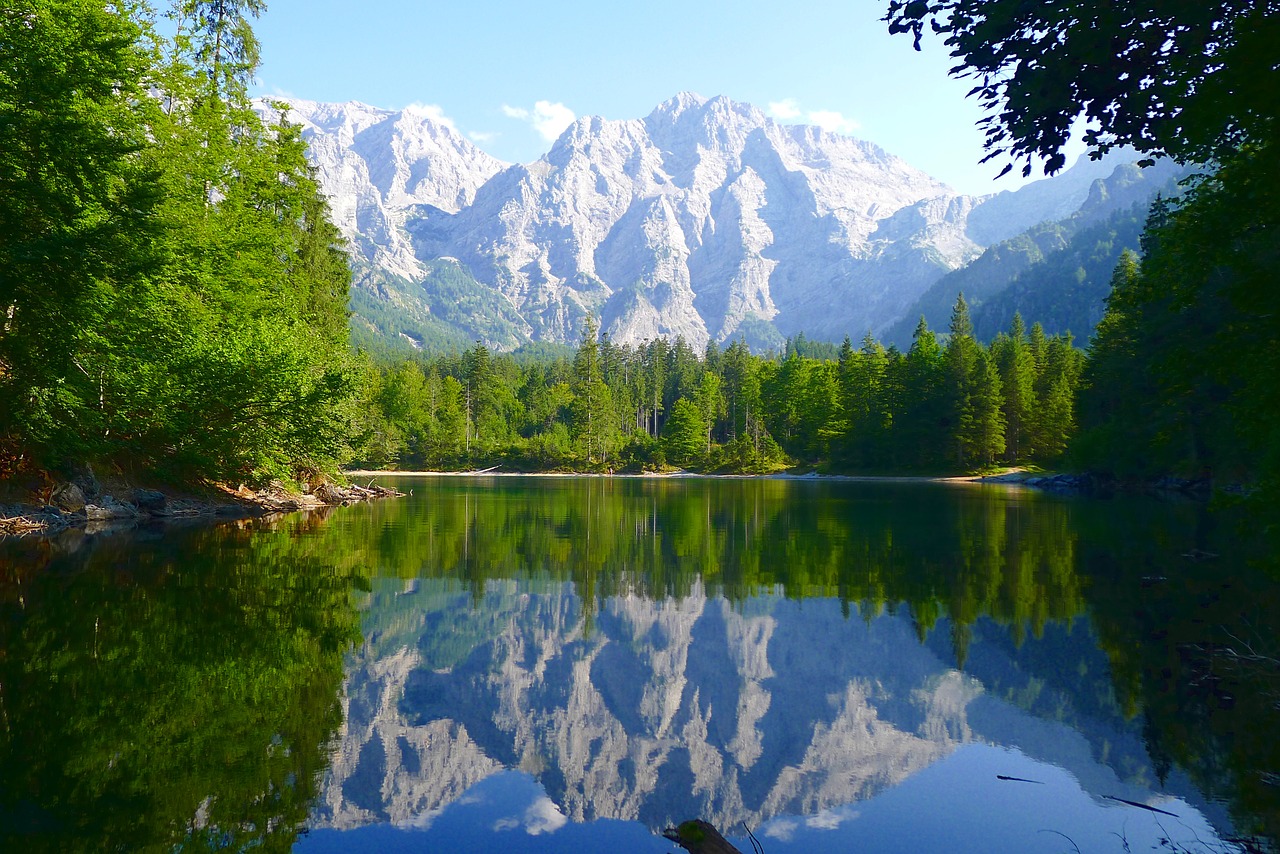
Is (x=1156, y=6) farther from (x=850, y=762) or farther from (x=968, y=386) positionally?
(x=968, y=386)

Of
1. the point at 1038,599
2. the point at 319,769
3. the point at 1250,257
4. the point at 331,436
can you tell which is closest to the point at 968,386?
the point at 331,436

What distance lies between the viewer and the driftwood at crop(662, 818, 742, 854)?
522cm

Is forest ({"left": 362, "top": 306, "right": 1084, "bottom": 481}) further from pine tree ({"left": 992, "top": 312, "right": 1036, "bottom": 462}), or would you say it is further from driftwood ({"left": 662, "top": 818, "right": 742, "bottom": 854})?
driftwood ({"left": 662, "top": 818, "right": 742, "bottom": 854})

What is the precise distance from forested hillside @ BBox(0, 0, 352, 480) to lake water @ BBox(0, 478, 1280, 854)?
6.25 m

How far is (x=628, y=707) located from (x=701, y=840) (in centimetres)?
349

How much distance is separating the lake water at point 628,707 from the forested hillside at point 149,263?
20.5 feet

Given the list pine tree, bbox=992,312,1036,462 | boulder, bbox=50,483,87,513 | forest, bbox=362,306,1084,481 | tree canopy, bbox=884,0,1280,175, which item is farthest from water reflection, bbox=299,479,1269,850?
pine tree, bbox=992,312,1036,462

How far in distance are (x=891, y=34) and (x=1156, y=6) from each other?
2.48 metres

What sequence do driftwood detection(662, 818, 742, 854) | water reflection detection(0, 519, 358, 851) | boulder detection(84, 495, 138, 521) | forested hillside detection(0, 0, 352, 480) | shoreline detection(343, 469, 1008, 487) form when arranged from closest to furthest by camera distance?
driftwood detection(662, 818, 742, 854) → water reflection detection(0, 519, 358, 851) → forested hillside detection(0, 0, 352, 480) → boulder detection(84, 495, 138, 521) → shoreline detection(343, 469, 1008, 487)

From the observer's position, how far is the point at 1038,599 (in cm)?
1438

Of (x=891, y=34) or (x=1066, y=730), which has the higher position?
(x=891, y=34)

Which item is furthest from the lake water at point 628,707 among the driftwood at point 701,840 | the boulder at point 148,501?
the boulder at point 148,501

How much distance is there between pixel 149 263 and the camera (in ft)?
55.6

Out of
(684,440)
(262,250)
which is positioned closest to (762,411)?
(684,440)
